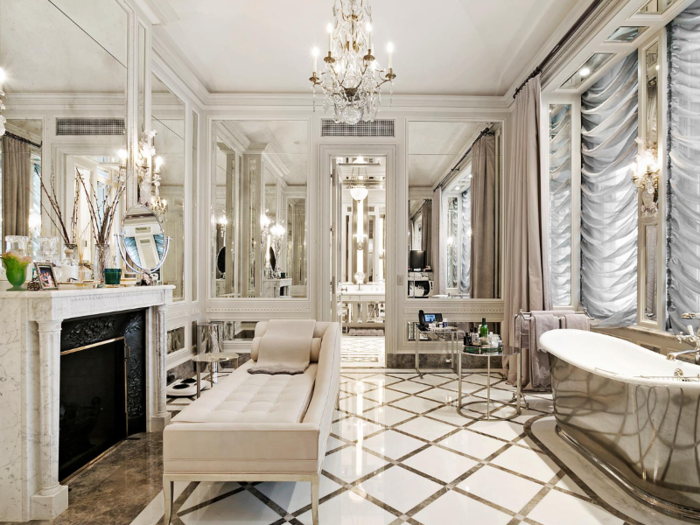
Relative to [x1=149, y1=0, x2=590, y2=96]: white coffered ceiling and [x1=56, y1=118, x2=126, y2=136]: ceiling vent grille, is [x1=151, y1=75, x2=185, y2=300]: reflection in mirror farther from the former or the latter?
[x1=56, y1=118, x2=126, y2=136]: ceiling vent grille

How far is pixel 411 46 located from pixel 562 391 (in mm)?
3248

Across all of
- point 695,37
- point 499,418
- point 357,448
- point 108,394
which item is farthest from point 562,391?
point 108,394

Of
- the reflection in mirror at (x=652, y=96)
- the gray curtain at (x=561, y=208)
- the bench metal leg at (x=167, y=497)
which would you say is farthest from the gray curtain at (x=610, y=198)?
the bench metal leg at (x=167, y=497)

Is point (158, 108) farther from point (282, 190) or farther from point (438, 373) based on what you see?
point (438, 373)

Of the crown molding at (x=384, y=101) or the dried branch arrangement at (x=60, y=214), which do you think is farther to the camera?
the crown molding at (x=384, y=101)

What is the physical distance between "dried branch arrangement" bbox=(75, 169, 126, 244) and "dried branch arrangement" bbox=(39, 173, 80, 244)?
0.37ft

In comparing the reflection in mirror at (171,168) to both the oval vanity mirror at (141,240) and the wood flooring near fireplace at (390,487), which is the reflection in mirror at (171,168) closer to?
the oval vanity mirror at (141,240)

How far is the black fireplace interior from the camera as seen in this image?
2348 millimetres

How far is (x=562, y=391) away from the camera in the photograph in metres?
2.92

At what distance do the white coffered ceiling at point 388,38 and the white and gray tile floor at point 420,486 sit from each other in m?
3.29

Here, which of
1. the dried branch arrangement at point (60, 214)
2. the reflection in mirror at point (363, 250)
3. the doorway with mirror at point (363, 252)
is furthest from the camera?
the reflection in mirror at point (363, 250)

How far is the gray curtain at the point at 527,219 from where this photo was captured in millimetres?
4098

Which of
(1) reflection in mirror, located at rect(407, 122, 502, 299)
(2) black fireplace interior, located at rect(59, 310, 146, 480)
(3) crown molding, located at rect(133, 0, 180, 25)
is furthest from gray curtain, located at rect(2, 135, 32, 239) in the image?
(1) reflection in mirror, located at rect(407, 122, 502, 299)

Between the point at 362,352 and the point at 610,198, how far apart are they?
3591 mm
